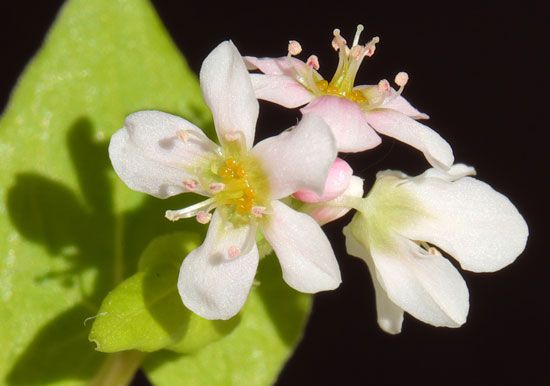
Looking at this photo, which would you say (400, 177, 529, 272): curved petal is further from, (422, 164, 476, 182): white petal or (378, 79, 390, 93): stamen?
→ (378, 79, 390, 93): stamen

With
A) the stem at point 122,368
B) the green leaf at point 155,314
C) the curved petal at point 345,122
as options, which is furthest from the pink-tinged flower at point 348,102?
the stem at point 122,368

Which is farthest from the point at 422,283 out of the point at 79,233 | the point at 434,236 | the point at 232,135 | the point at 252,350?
the point at 79,233

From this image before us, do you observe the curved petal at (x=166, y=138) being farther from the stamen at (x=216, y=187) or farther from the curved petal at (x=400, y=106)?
the curved petal at (x=400, y=106)

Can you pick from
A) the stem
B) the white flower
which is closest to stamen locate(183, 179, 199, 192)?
the white flower

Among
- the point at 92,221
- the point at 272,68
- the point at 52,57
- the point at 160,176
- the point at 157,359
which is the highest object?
the point at 272,68

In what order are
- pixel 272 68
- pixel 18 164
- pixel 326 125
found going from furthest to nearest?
pixel 18 164 < pixel 272 68 < pixel 326 125

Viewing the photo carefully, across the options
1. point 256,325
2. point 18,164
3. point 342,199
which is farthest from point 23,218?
point 342,199

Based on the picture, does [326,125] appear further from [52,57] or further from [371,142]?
[52,57]
